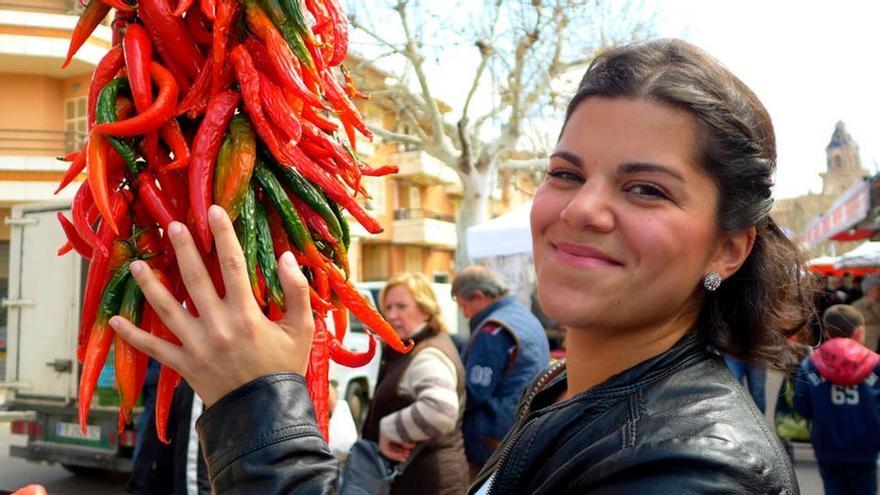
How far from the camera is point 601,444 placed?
1142mm

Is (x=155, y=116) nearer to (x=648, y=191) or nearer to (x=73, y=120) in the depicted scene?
(x=648, y=191)

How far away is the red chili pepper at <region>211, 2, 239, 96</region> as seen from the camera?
3.86ft

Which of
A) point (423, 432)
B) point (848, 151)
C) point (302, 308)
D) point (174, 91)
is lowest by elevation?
point (423, 432)

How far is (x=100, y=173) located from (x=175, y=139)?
12 centimetres

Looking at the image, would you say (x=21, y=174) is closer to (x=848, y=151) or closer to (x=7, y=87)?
(x=7, y=87)

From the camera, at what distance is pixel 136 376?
1209mm

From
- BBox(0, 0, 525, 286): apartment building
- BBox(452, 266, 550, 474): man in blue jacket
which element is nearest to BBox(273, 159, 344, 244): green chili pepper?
BBox(452, 266, 550, 474): man in blue jacket

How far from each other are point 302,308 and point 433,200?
40704mm

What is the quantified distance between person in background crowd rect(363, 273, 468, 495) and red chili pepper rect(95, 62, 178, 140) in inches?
112

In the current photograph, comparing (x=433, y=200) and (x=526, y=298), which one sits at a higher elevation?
(x=433, y=200)

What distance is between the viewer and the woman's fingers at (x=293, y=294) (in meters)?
1.14

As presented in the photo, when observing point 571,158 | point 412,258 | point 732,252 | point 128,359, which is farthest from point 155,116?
point 412,258

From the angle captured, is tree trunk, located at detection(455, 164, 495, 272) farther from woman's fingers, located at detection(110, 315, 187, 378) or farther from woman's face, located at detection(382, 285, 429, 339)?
woman's fingers, located at detection(110, 315, 187, 378)

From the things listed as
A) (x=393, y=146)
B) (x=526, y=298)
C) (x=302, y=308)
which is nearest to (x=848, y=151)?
(x=393, y=146)
